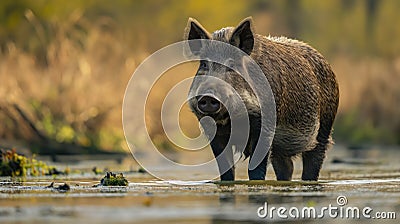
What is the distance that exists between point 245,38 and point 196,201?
2626 mm

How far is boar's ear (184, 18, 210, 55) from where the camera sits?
1439 centimetres

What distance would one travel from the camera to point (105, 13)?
1484 inches

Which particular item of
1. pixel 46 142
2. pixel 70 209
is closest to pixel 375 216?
pixel 70 209

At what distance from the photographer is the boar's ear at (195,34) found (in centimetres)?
1439

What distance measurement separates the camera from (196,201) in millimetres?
12508

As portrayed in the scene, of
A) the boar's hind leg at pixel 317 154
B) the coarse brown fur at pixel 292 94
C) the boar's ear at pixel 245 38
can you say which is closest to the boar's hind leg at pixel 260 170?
the coarse brown fur at pixel 292 94

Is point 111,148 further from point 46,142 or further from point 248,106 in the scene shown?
point 248,106

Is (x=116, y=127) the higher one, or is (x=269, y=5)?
(x=269, y=5)

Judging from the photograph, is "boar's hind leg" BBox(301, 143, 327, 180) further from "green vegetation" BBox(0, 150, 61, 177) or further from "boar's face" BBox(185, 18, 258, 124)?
"green vegetation" BBox(0, 150, 61, 177)

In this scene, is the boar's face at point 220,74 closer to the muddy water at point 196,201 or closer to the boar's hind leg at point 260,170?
the boar's hind leg at point 260,170

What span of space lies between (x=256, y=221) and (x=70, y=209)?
6.39ft

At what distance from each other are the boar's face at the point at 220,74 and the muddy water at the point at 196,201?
0.92 meters

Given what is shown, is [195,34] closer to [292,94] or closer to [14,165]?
[292,94]

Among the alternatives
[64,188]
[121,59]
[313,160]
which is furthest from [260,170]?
[121,59]
